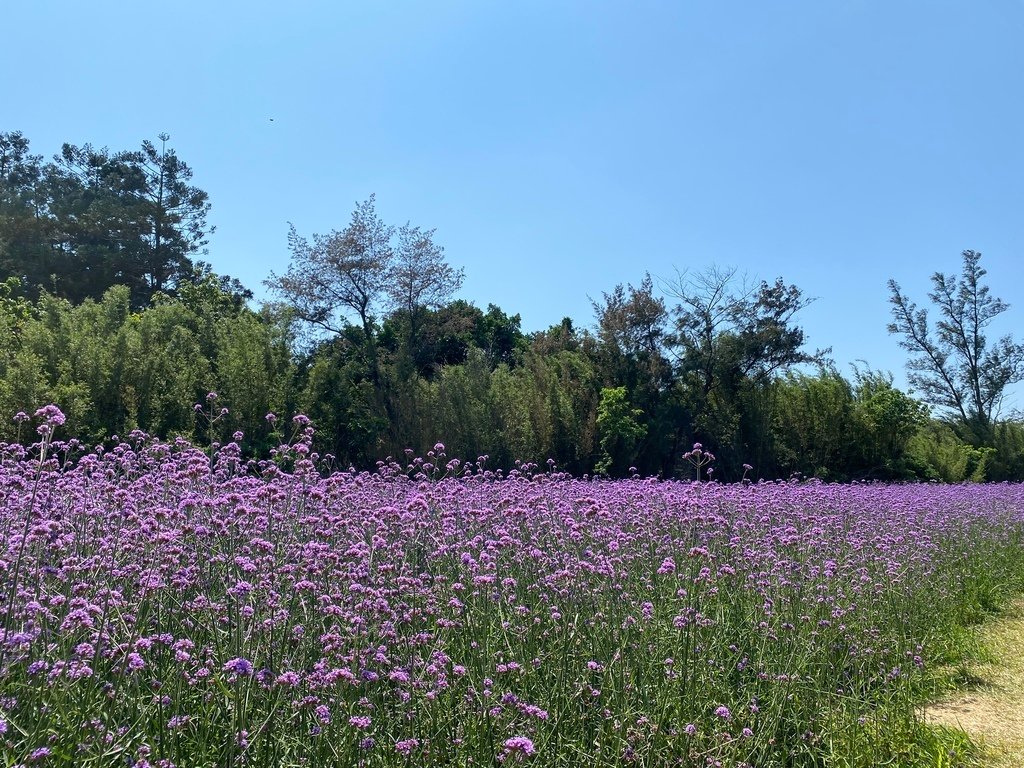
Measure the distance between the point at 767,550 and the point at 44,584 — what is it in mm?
3922

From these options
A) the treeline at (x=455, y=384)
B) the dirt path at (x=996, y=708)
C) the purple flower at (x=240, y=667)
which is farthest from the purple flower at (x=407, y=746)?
the treeline at (x=455, y=384)

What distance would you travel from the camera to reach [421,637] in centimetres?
251

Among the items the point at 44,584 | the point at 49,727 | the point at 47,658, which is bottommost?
the point at 49,727

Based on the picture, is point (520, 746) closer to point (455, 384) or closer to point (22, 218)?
point (455, 384)

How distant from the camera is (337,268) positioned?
1697 cm

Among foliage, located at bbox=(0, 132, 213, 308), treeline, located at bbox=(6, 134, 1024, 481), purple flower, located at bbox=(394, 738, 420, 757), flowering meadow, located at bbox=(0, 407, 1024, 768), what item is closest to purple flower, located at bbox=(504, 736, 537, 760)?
flowering meadow, located at bbox=(0, 407, 1024, 768)

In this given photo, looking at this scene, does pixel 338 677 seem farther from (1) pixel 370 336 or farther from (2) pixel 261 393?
(1) pixel 370 336

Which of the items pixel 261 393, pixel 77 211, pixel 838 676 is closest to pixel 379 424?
pixel 261 393

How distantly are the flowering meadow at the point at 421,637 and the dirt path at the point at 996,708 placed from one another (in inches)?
7.5

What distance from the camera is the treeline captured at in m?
11.5

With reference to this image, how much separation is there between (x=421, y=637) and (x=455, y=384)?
40.2ft

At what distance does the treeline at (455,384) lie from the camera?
11484mm

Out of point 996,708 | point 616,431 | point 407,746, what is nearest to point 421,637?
point 407,746

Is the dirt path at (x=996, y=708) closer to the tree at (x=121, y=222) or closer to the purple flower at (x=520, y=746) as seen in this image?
the purple flower at (x=520, y=746)
